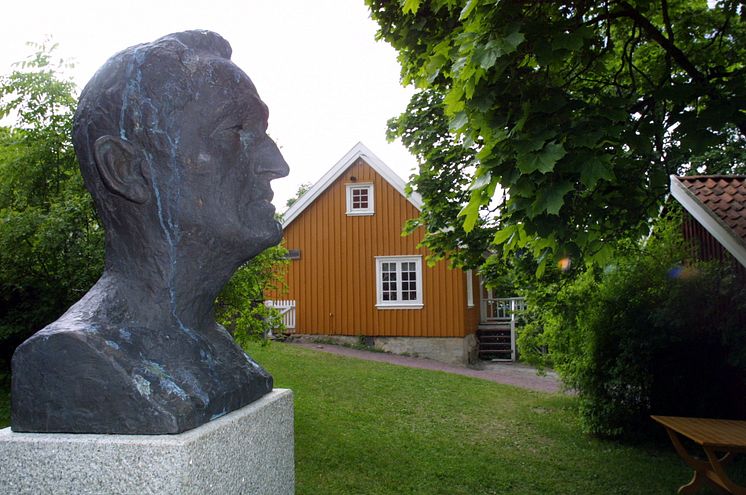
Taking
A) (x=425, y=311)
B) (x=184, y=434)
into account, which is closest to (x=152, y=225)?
(x=184, y=434)

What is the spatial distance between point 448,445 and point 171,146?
6493mm

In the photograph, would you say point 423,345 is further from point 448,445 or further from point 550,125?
point 550,125

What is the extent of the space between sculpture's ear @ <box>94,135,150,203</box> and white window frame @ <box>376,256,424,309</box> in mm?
15234

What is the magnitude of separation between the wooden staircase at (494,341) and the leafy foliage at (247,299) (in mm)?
11934

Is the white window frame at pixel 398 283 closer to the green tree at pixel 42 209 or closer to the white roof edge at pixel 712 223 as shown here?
the white roof edge at pixel 712 223

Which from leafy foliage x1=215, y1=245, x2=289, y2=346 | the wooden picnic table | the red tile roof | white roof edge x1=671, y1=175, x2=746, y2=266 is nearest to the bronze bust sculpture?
leafy foliage x1=215, y1=245, x2=289, y2=346

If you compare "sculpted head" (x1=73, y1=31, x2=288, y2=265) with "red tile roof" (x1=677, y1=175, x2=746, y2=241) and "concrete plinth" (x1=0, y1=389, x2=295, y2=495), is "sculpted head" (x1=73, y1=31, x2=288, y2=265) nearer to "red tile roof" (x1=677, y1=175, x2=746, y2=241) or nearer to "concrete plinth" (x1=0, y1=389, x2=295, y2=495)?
"concrete plinth" (x1=0, y1=389, x2=295, y2=495)

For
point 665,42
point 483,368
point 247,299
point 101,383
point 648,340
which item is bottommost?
point 483,368

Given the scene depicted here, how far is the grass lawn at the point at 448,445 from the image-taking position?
21.5 feet

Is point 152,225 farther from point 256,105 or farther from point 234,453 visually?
point 234,453

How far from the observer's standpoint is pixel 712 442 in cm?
513

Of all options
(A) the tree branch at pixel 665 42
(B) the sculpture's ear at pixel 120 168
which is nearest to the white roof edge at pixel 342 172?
(A) the tree branch at pixel 665 42

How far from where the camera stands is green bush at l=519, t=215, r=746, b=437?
312 inches

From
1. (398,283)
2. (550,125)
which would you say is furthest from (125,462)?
(398,283)
